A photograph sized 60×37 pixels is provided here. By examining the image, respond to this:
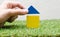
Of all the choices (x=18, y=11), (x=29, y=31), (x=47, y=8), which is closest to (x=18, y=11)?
(x=18, y=11)

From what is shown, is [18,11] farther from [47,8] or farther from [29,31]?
[47,8]

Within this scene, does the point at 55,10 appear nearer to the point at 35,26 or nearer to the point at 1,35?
the point at 35,26

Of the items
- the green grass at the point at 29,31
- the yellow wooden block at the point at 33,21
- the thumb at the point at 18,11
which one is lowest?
the green grass at the point at 29,31

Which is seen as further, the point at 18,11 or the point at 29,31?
the point at 18,11

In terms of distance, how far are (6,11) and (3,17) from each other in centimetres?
3

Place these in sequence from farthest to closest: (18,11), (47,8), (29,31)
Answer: (47,8) < (18,11) < (29,31)

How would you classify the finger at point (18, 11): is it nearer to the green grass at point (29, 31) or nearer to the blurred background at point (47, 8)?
the green grass at point (29, 31)

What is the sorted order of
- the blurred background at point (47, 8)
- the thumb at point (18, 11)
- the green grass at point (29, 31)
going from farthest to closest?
the blurred background at point (47, 8)
the thumb at point (18, 11)
the green grass at point (29, 31)

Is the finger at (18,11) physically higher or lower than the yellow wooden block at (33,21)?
higher

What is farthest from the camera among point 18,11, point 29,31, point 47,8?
point 47,8

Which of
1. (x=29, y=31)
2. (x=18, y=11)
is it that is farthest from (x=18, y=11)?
(x=29, y=31)

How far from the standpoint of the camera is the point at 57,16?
6.17 ft

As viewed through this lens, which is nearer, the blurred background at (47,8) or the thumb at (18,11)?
the thumb at (18,11)

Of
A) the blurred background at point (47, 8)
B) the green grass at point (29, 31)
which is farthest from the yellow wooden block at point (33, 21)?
the blurred background at point (47, 8)
